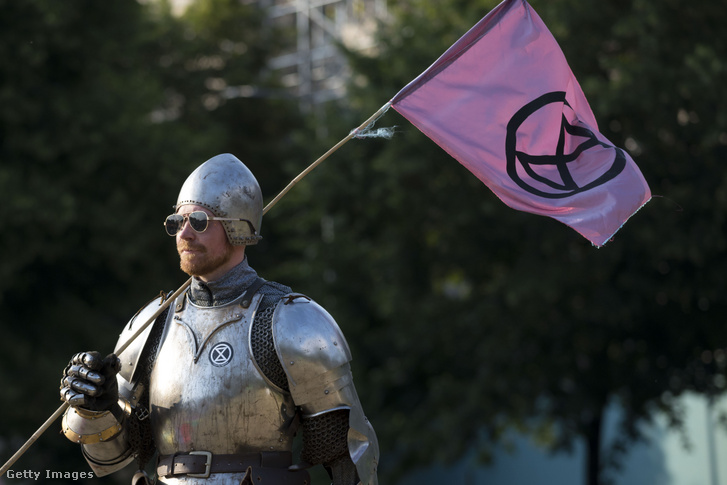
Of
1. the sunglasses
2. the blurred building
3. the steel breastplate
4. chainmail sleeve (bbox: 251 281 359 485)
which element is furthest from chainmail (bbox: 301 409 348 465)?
the blurred building

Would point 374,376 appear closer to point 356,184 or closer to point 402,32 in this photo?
point 356,184

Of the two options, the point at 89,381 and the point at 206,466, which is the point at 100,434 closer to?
the point at 89,381

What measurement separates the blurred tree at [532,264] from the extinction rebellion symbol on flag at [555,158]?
6.67 m

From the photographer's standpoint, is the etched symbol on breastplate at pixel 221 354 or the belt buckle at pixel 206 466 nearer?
the belt buckle at pixel 206 466

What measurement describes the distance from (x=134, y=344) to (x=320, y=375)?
99cm

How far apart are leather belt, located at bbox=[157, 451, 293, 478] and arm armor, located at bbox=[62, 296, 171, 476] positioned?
1.02 ft

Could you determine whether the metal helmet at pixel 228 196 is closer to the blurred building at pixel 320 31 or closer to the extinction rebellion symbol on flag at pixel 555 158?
the extinction rebellion symbol on flag at pixel 555 158

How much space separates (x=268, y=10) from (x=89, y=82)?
10.6 metres

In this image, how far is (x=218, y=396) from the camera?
525cm

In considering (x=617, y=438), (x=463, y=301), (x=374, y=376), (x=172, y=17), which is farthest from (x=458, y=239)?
(x=172, y=17)

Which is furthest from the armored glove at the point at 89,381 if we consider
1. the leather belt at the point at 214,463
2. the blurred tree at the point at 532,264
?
the blurred tree at the point at 532,264

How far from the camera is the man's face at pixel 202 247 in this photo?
544 centimetres

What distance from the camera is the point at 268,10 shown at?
2531 centimetres

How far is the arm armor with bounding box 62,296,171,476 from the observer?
208 inches
